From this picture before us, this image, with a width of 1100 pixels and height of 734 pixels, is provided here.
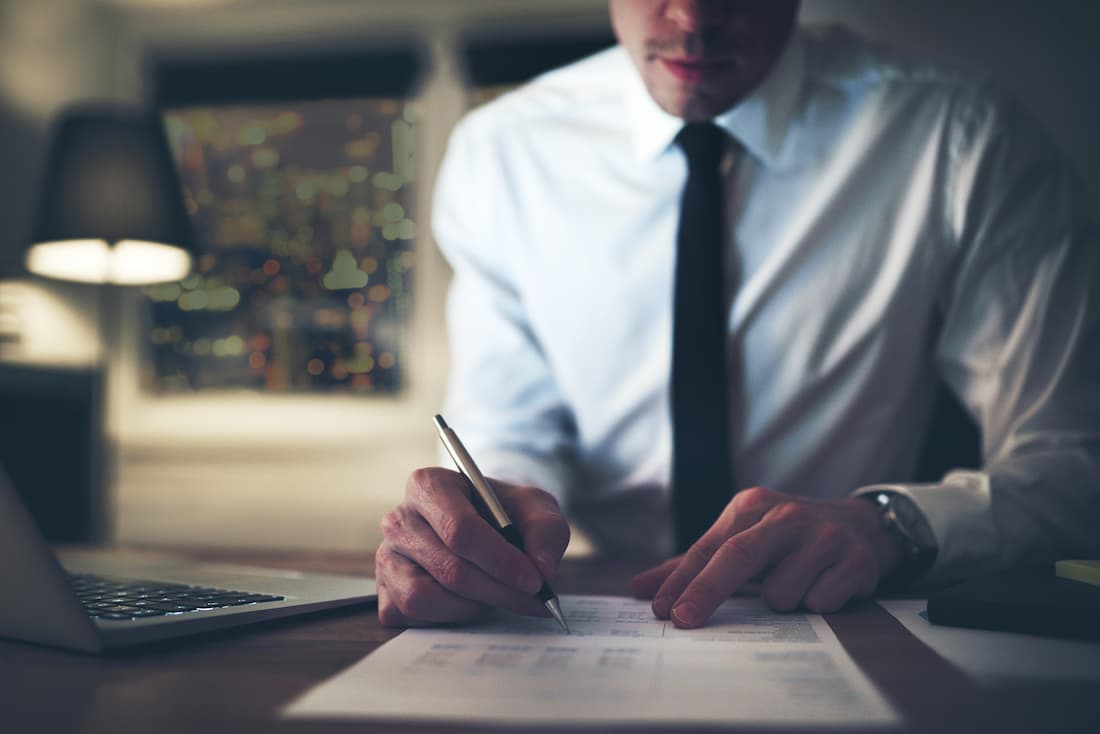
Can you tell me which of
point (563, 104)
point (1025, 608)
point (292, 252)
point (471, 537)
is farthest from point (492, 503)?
point (292, 252)

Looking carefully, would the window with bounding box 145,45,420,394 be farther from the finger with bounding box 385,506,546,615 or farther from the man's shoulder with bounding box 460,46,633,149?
the finger with bounding box 385,506,546,615

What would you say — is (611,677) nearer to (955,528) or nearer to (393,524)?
(393,524)

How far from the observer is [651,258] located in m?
1.19

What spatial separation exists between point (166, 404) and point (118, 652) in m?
3.06

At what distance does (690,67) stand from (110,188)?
1744mm

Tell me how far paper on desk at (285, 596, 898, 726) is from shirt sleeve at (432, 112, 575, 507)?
19.3 inches

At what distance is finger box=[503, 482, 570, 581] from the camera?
2.06 feet

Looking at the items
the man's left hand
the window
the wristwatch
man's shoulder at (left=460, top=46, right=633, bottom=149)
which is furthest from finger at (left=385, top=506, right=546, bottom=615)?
the window

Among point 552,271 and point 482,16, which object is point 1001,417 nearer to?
point 552,271

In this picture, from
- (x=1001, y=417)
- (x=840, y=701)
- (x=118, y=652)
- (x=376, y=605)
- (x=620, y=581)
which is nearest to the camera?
(x=840, y=701)

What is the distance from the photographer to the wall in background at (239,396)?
3.05 metres

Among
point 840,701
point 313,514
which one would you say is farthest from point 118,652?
point 313,514

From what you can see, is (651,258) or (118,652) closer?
(118,652)

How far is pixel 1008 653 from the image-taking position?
53 centimetres
